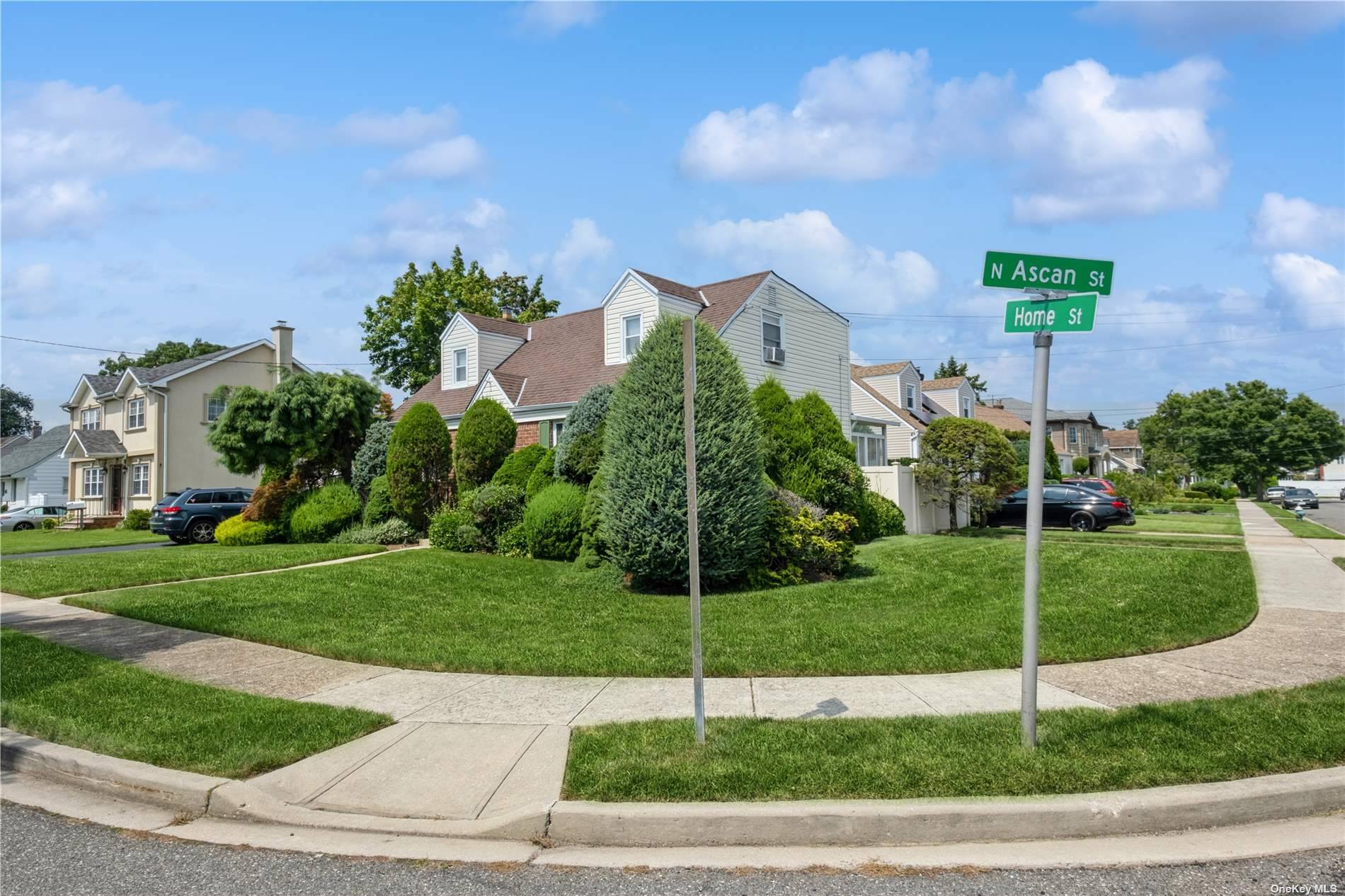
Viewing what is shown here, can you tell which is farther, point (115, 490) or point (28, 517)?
point (115, 490)

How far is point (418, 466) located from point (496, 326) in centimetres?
905

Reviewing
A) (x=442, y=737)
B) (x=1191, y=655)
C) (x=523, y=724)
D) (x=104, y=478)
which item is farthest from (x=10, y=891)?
(x=104, y=478)

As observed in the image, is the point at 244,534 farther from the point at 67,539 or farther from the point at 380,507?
the point at 67,539

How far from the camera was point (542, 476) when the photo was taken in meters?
18.5

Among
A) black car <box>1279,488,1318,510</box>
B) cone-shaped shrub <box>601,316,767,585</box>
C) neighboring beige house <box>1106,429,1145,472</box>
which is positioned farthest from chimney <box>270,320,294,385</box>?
neighboring beige house <box>1106,429,1145,472</box>

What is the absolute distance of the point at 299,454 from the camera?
2395cm

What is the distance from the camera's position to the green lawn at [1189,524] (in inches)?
986

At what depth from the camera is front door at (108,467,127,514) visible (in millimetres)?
39656

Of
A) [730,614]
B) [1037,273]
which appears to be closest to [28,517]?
[730,614]

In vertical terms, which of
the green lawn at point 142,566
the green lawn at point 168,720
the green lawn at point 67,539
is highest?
the green lawn at point 142,566

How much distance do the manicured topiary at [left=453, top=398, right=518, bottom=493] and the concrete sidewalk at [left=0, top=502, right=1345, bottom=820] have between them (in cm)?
1047

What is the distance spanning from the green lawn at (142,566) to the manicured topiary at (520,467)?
3.10 metres

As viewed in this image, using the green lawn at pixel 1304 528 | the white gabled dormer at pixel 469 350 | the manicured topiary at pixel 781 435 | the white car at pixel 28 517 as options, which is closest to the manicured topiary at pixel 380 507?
the white gabled dormer at pixel 469 350

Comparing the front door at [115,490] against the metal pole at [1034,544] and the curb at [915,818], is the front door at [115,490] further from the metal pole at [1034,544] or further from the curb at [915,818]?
the metal pole at [1034,544]
